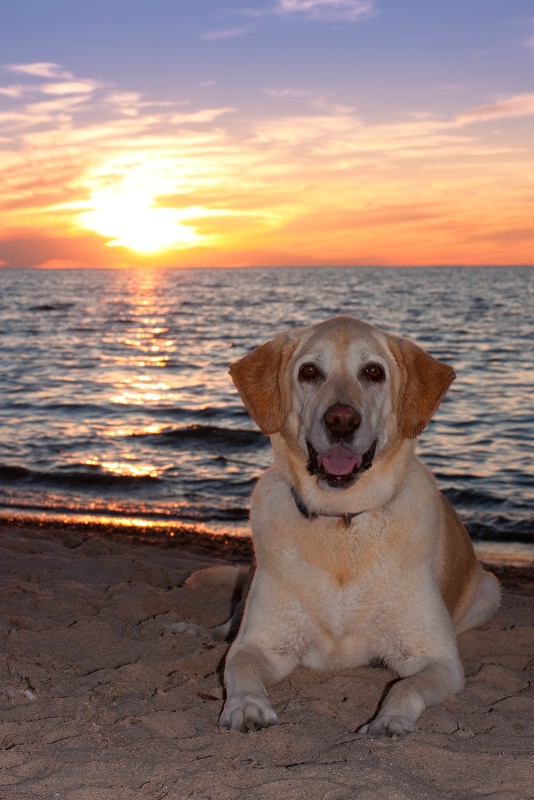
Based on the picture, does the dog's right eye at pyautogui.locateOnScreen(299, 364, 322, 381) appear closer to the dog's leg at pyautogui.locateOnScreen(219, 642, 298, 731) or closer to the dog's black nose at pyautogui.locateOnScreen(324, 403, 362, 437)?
the dog's black nose at pyautogui.locateOnScreen(324, 403, 362, 437)

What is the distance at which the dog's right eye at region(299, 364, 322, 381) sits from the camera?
4484 mm

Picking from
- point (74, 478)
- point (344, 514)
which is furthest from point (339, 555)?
point (74, 478)

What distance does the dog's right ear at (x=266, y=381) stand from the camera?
15.0 feet

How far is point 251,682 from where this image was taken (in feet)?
12.9

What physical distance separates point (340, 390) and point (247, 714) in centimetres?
155

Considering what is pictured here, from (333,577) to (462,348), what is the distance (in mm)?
24204

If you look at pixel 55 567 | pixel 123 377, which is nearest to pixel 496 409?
pixel 123 377

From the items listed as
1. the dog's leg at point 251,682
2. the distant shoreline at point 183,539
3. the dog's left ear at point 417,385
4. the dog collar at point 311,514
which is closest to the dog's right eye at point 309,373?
the dog's left ear at point 417,385

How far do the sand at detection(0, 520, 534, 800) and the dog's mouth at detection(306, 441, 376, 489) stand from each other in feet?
3.20

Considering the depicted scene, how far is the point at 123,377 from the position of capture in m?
22.3

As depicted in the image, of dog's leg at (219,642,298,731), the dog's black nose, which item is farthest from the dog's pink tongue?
dog's leg at (219,642,298,731)

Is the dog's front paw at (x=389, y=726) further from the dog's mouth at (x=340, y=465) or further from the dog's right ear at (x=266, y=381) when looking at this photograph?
the dog's right ear at (x=266, y=381)

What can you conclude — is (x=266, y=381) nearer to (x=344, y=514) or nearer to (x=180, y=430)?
(x=344, y=514)

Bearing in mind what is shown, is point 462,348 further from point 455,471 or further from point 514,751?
point 514,751
